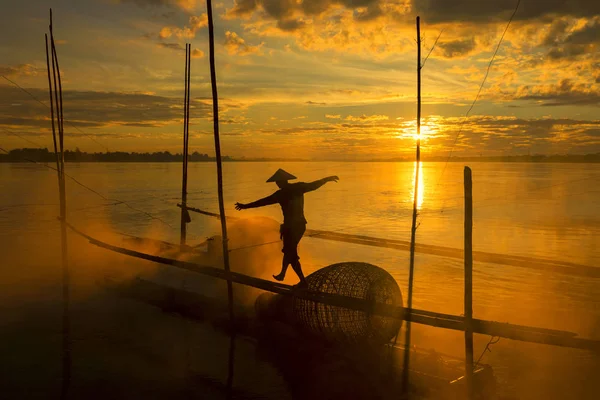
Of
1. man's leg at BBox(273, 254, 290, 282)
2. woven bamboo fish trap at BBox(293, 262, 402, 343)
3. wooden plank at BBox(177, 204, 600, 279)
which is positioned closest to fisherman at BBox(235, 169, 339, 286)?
man's leg at BBox(273, 254, 290, 282)

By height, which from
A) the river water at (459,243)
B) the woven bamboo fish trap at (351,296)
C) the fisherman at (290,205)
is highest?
the fisherman at (290,205)

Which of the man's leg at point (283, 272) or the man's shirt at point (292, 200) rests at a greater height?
the man's shirt at point (292, 200)

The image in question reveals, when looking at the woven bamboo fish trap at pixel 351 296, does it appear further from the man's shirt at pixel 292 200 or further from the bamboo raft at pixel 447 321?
the man's shirt at pixel 292 200

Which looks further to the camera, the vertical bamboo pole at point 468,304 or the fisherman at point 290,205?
the fisherman at point 290,205

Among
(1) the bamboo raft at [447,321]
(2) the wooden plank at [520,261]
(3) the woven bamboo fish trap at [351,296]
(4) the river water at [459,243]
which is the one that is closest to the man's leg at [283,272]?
(1) the bamboo raft at [447,321]

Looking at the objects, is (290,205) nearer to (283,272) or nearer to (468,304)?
(283,272)

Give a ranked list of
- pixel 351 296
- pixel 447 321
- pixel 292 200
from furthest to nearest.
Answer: pixel 292 200, pixel 351 296, pixel 447 321

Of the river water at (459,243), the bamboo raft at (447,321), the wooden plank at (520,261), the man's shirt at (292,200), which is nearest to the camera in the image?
the bamboo raft at (447,321)

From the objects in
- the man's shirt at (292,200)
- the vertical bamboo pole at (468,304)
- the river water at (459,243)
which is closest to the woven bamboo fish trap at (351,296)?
Result: the man's shirt at (292,200)

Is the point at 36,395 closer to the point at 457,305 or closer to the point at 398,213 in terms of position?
the point at 457,305

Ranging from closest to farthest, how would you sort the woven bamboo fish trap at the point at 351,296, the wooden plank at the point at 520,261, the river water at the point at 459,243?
1. the woven bamboo fish trap at the point at 351,296
2. the wooden plank at the point at 520,261
3. the river water at the point at 459,243

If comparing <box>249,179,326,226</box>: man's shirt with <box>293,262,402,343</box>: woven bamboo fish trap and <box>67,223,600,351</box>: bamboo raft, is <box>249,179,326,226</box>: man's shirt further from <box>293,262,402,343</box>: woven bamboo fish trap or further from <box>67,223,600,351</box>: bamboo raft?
<box>67,223,600,351</box>: bamboo raft

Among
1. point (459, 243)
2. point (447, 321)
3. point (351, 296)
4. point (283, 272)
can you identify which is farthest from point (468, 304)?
point (459, 243)

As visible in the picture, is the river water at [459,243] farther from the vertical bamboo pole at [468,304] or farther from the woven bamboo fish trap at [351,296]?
the woven bamboo fish trap at [351,296]
